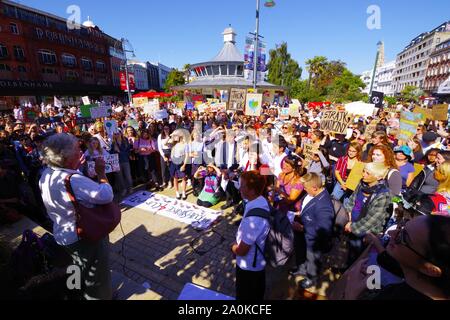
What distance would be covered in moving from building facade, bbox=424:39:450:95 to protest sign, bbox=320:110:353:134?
2728 inches

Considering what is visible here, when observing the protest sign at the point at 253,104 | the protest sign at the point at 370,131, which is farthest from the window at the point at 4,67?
the protest sign at the point at 370,131

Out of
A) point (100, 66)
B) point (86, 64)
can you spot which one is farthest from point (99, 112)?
point (100, 66)

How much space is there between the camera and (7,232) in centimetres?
509

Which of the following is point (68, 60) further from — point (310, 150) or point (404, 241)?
point (404, 241)

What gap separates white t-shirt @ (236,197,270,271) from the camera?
252cm

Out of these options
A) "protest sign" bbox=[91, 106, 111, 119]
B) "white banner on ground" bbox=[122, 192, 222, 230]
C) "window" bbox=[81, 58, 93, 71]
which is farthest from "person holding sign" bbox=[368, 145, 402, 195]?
"window" bbox=[81, 58, 93, 71]

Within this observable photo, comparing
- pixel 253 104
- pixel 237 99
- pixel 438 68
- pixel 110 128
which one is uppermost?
pixel 438 68

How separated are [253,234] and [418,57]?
104 m

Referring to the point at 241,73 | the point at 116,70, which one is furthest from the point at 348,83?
the point at 116,70

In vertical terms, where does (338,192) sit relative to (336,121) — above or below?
below

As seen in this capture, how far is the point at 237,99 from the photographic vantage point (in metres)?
10.7

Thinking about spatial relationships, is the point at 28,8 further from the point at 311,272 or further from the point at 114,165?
the point at 311,272

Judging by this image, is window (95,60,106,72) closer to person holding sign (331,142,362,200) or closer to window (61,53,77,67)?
window (61,53,77,67)
